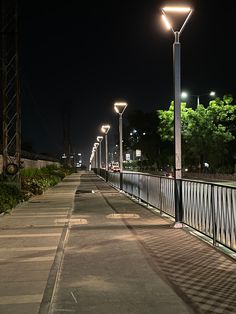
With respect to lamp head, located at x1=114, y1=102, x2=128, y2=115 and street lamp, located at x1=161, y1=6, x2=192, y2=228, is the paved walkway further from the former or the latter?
lamp head, located at x1=114, y1=102, x2=128, y2=115

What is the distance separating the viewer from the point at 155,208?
1809cm

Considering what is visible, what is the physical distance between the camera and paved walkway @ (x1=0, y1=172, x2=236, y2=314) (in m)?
6.26

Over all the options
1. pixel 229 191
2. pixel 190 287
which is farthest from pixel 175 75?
pixel 190 287

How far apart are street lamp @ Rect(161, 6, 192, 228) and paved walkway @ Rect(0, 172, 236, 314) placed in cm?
80

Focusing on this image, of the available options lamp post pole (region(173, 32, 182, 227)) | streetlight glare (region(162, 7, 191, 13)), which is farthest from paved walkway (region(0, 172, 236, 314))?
streetlight glare (region(162, 7, 191, 13))

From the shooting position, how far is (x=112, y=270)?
816 centimetres

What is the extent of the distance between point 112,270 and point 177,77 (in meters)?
6.93

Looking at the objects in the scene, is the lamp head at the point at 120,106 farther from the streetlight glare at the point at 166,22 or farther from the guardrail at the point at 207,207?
the streetlight glare at the point at 166,22

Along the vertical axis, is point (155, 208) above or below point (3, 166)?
below

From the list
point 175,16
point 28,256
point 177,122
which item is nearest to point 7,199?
point 177,122

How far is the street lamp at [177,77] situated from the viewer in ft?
42.7

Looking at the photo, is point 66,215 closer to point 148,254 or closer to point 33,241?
point 33,241

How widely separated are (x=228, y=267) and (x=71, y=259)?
8.70 feet

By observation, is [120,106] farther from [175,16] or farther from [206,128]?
[206,128]
